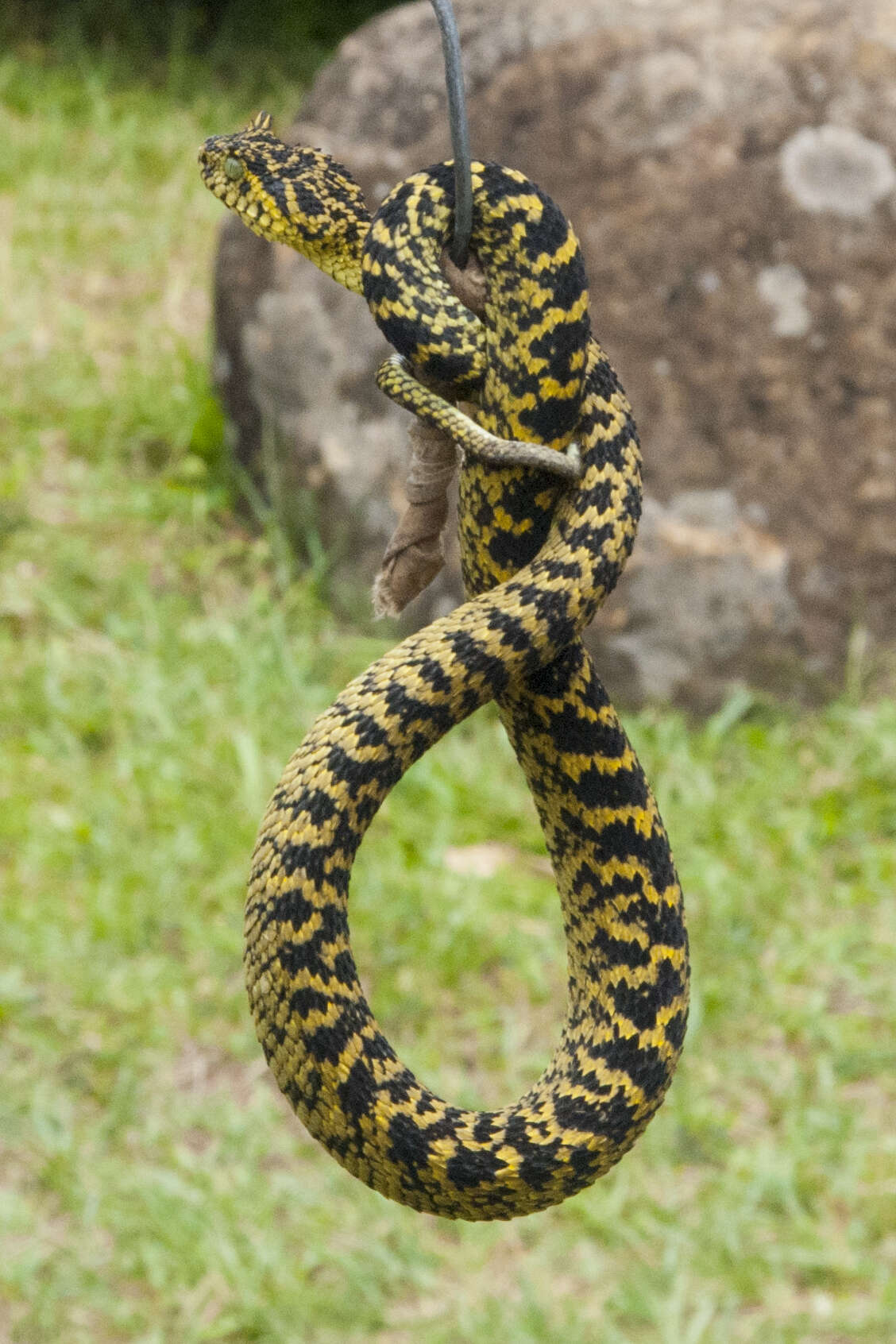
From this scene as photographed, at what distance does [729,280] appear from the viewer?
187 inches

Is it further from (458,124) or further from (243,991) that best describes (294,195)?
(243,991)

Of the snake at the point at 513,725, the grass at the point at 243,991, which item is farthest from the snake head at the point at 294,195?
the grass at the point at 243,991

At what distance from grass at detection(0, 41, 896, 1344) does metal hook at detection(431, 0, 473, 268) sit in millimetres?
2674

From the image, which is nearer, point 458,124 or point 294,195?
point 458,124

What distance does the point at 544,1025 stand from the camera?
4109 mm

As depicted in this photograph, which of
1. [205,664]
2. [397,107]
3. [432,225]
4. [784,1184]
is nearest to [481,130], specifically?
[397,107]

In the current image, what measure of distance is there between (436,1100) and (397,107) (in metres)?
4.29

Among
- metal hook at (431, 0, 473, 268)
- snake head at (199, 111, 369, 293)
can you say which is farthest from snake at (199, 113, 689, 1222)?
snake head at (199, 111, 369, 293)

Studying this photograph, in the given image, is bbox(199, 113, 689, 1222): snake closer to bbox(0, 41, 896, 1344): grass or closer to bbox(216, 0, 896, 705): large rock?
bbox(0, 41, 896, 1344): grass

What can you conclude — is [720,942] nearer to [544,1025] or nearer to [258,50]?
[544,1025]

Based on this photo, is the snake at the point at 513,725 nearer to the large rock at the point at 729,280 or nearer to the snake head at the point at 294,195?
the snake head at the point at 294,195

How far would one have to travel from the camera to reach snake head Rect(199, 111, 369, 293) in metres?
1.59


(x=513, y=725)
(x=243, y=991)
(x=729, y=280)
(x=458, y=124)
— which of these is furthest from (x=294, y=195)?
(x=729, y=280)

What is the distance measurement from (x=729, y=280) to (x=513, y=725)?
354 centimetres
